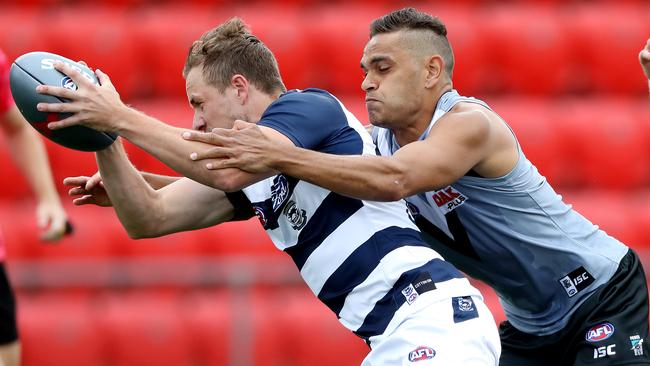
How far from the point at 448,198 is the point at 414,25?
2.30ft

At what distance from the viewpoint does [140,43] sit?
32.4ft

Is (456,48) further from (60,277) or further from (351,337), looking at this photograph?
(60,277)

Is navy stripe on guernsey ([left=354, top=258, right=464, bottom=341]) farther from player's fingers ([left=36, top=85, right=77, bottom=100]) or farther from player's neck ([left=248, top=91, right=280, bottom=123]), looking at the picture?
player's fingers ([left=36, top=85, right=77, bottom=100])

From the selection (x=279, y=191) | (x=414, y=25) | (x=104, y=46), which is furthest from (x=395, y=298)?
(x=104, y=46)

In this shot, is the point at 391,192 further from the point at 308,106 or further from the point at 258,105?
the point at 258,105

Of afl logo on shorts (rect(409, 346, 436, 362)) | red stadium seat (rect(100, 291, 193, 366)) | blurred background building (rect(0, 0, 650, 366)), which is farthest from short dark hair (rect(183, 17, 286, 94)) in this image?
red stadium seat (rect(100, 291, 193, 366))

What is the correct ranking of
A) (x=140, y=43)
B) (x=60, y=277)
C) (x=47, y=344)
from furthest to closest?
1. (x=140, y=43)
2. (x=47, y=344)
3. (x=60, y=277)

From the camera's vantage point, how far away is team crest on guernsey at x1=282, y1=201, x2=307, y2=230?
4.13 meters

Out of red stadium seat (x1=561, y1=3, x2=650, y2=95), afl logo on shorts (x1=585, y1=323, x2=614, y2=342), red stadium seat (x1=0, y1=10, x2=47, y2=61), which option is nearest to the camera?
afl logo on shorts (x1=585, y1=323, x2=614, y2=342)

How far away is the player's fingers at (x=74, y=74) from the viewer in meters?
3.82

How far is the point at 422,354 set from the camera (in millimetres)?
3879

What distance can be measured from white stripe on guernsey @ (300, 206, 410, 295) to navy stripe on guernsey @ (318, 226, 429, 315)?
2 centimetres

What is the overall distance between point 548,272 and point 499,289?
0.80 ft

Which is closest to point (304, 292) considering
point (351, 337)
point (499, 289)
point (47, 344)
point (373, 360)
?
point (351, 337)
